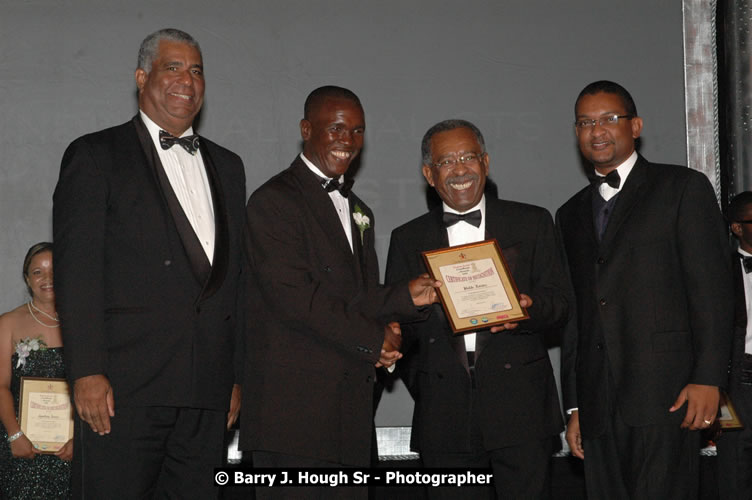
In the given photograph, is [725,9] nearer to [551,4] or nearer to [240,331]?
[551,4]

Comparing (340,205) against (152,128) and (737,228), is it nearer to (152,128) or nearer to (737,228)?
(152,128)

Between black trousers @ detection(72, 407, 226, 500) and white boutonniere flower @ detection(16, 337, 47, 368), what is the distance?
2.23 meters

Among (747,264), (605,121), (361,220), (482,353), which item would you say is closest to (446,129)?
(361,220)

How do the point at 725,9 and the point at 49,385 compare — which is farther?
the point at 725,9

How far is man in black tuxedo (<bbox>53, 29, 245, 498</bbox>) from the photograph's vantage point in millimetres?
3438

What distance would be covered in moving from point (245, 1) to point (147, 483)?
4.85m

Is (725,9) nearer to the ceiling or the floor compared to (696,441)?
nearer to the ceiling

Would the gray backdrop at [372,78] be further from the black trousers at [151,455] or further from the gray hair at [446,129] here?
the black trousers at [151,455]

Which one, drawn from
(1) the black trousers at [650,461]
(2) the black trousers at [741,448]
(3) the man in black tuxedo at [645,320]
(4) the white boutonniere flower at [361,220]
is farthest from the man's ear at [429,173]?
(2) the black trousers at [741,448]

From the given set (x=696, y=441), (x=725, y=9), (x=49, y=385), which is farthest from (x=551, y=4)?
(x=49, y=385)

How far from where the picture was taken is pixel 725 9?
7250 mm

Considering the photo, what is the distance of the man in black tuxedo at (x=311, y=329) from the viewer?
3654 mm

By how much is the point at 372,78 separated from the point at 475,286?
3.72 meters

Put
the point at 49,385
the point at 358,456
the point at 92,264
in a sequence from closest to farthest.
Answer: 1. the point at 92,264
2. the point at 358,456
3. the point at 49,385
